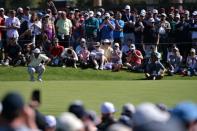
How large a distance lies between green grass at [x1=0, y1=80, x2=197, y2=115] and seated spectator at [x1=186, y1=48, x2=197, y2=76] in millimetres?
3887

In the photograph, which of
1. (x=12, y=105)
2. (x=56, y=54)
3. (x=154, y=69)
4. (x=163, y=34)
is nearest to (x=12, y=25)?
(x=56, y=54)

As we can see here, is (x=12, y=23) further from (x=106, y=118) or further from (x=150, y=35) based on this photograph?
(x=106, y=118)

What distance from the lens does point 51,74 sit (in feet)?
97.0

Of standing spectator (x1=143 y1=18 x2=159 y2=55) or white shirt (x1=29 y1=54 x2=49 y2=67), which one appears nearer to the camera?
white shirt (x1=29 y1=54 x2=49 y2=67)

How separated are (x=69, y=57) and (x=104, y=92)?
8.87 metres

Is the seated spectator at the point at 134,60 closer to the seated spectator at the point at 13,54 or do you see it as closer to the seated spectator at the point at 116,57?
the seated spectator at the point at 116,57

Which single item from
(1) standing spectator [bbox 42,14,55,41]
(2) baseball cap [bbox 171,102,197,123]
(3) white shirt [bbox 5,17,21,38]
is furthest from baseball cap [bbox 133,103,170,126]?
(1) standing spectator [bbox 42,14,55,41]

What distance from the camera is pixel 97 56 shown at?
3173 centimetres

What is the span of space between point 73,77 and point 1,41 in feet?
13.8

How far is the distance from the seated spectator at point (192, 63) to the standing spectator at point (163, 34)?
170cm

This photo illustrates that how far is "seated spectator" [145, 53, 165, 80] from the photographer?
29.3 m

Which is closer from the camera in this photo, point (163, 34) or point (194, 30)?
point (194, 30)

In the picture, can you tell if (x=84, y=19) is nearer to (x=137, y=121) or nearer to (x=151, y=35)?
(x=151, y=35)

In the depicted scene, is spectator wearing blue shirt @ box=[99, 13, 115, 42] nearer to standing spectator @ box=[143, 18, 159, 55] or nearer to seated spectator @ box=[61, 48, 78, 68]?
standing spectator @ box=[143, 18, 159, 55]
